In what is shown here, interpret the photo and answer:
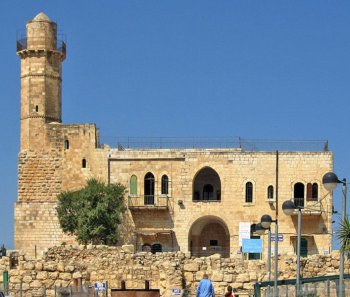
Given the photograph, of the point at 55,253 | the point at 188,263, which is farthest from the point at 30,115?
the point at 188,263

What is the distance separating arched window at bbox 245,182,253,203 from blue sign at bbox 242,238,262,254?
20.9 feet

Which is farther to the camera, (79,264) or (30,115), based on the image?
(30,115)

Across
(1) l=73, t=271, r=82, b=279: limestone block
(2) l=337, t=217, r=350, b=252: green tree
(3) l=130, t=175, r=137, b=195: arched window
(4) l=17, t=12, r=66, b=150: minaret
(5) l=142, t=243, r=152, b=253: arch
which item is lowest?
(1) l=73, t=271, r=82, b=279: limestone block

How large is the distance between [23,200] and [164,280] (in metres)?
29.7

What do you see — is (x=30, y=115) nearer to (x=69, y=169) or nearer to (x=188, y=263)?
(x=69, y=169)

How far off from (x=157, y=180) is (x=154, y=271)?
27198mm

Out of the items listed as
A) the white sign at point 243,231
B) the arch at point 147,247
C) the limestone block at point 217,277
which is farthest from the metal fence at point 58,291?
the white sign at point 243,231

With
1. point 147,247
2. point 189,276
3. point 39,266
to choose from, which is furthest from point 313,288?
point 147,247

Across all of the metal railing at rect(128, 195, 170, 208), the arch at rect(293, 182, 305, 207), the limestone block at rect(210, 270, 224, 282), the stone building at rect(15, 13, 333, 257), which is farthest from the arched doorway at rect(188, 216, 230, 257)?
the limestone block at rect(210, 270, 224, 282)

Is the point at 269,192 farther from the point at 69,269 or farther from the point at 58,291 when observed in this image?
the point at 58,291

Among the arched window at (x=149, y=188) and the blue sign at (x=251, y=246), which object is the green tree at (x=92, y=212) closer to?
the arched window at (x=149, y=188)

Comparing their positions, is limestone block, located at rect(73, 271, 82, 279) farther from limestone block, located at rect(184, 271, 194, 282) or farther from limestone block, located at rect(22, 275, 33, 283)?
limestone block, located at rect(184, 271, 194, 282)

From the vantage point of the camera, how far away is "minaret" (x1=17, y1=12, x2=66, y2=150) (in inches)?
2515

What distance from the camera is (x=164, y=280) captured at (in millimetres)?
34812
